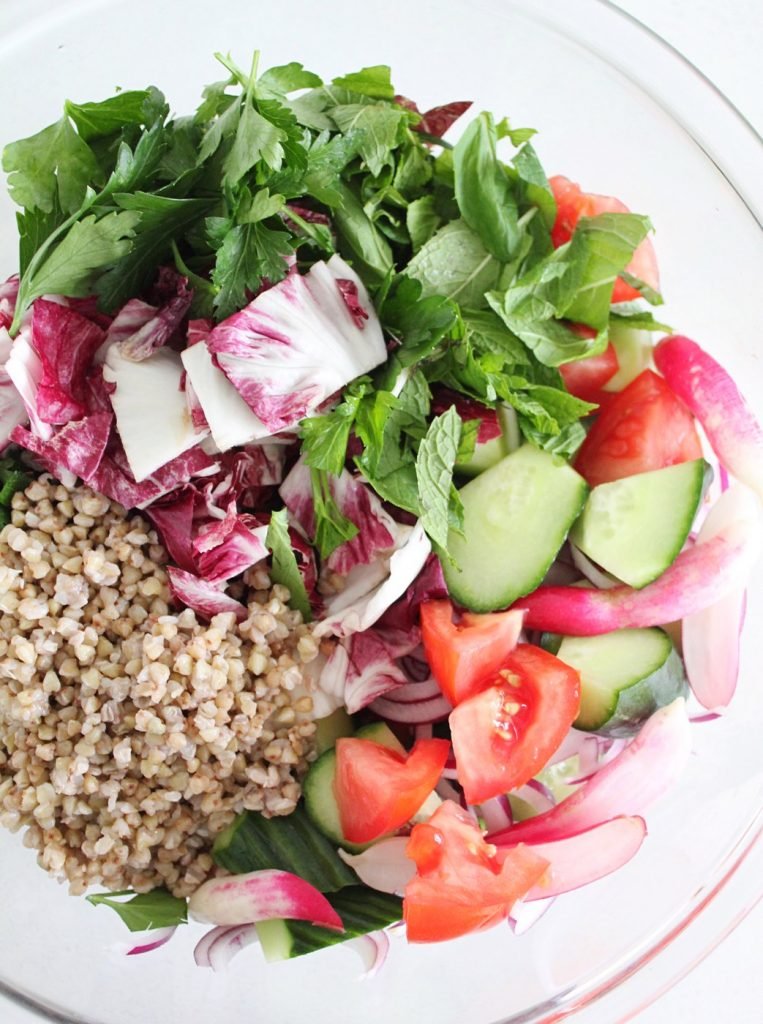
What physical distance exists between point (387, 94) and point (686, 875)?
58.3 inches

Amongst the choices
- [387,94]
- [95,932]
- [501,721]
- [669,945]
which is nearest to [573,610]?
[501,721]

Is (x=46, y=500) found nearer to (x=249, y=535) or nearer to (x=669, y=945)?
(x=249, y=535)

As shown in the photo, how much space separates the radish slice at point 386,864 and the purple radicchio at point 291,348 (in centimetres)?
69

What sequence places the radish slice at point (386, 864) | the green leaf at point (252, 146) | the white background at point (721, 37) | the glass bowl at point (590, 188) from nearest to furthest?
the green leaf at point (252, 146) → the radish slice at point (386, 864) → the glass bowl at point (590, 188) → the white background at point (721, 37)

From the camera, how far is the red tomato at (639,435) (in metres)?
1.73

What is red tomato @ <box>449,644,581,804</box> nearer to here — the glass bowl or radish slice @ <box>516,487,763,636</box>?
radish slice @ <box>516,487,763,636</box>

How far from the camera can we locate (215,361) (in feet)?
4.94

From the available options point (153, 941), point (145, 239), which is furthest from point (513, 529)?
point (153, 941)

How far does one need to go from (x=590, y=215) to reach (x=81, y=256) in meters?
0.88

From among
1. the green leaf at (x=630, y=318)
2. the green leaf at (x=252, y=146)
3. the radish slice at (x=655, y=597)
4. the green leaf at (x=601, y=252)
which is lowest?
the radish slice at (x=655, y=597)

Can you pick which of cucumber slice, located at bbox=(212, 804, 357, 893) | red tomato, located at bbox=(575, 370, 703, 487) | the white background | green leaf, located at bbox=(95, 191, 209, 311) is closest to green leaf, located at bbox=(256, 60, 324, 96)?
green leaf, located at bbox=(95, 191, 209, 311)

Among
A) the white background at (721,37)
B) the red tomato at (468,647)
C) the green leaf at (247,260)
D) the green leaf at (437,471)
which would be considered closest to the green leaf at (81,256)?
the green leaf at (247,260)

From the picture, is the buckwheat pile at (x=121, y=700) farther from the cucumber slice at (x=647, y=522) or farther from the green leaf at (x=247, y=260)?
the cucumber slice at (x=647, y=522)

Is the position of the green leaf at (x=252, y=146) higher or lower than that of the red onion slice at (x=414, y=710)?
higher
